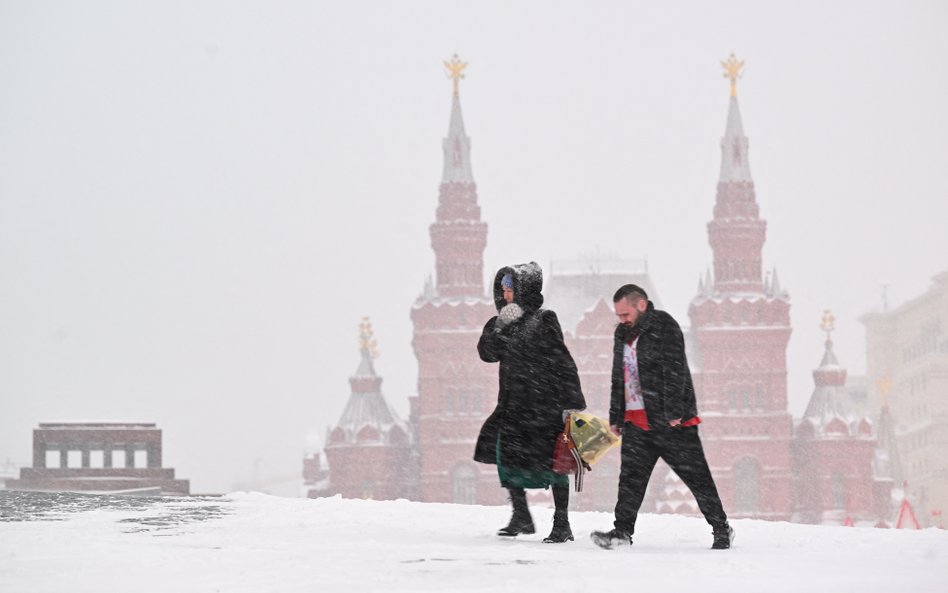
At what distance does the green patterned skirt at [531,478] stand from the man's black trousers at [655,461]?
408mm

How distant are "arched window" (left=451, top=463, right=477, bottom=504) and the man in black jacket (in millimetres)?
56759

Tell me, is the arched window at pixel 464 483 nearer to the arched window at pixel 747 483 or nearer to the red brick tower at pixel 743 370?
the red brick tower at pixel 743 370

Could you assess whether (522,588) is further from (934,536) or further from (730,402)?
(730,402)

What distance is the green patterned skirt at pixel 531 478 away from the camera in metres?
9.05

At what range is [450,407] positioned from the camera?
66.1 m

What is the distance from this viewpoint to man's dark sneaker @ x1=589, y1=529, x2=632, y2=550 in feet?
28.2

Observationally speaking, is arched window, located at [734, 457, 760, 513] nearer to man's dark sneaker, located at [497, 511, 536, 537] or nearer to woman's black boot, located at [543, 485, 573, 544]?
man's dark sneaker, located at [497, 511, 536, 537]

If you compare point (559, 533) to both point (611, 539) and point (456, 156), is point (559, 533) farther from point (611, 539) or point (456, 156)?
point (456, 156)

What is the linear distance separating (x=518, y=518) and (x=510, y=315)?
132 centimetres

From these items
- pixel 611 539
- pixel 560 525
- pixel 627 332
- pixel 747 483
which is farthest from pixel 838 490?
pixel 611 539

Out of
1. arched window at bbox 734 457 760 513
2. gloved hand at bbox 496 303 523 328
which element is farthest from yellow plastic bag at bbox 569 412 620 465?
arched window at bbox 734 457 760 513

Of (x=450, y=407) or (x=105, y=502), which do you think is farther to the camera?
(x=450, y=407)

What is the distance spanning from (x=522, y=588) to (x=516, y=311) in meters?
2.91

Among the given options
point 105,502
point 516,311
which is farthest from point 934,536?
point 105,502
